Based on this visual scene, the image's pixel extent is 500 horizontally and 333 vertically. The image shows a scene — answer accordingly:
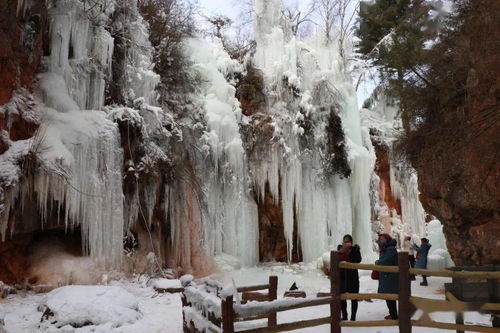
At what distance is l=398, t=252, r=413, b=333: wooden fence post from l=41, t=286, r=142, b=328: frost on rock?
15.1ft

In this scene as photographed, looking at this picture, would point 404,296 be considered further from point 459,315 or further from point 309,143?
point 309,143

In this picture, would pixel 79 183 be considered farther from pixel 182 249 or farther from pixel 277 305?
pixel 277 305

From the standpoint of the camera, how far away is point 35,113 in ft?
35.4

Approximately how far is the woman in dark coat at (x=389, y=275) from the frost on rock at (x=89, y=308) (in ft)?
13.8

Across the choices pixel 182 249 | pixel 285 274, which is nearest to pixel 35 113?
pixel 182 249

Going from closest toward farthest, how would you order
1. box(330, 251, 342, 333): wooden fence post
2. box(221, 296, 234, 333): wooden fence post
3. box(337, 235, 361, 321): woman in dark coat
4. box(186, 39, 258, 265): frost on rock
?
box(221, 296, 234, 333): wooden fence post
box(330, 251, 342, 333): wooden fence post
box(337, 235, 361, 321): woman in dark coat
box(186, 39, 258, 265): frost on rock

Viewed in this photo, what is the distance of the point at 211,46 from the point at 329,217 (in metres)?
7.41

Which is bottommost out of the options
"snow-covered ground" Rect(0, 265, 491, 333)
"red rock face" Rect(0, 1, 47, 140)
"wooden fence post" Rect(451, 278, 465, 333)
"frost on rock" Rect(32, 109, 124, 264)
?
"snow-covered ground" Rect(0, 265, 491, 333)

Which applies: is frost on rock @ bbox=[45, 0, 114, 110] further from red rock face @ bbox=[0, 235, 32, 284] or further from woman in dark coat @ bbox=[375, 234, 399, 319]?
woman in dark coat @ bbox=[375, 234, 399, 319]

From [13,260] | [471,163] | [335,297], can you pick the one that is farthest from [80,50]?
[471,163]

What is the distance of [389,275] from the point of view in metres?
6.82

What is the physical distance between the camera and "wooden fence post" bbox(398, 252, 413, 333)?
18.5ft

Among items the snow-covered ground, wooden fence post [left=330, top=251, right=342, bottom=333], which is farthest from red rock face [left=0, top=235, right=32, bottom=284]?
wooden fence post [left=330, top=251, right=342, bottom=333]

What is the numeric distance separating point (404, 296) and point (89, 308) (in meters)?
5.05
